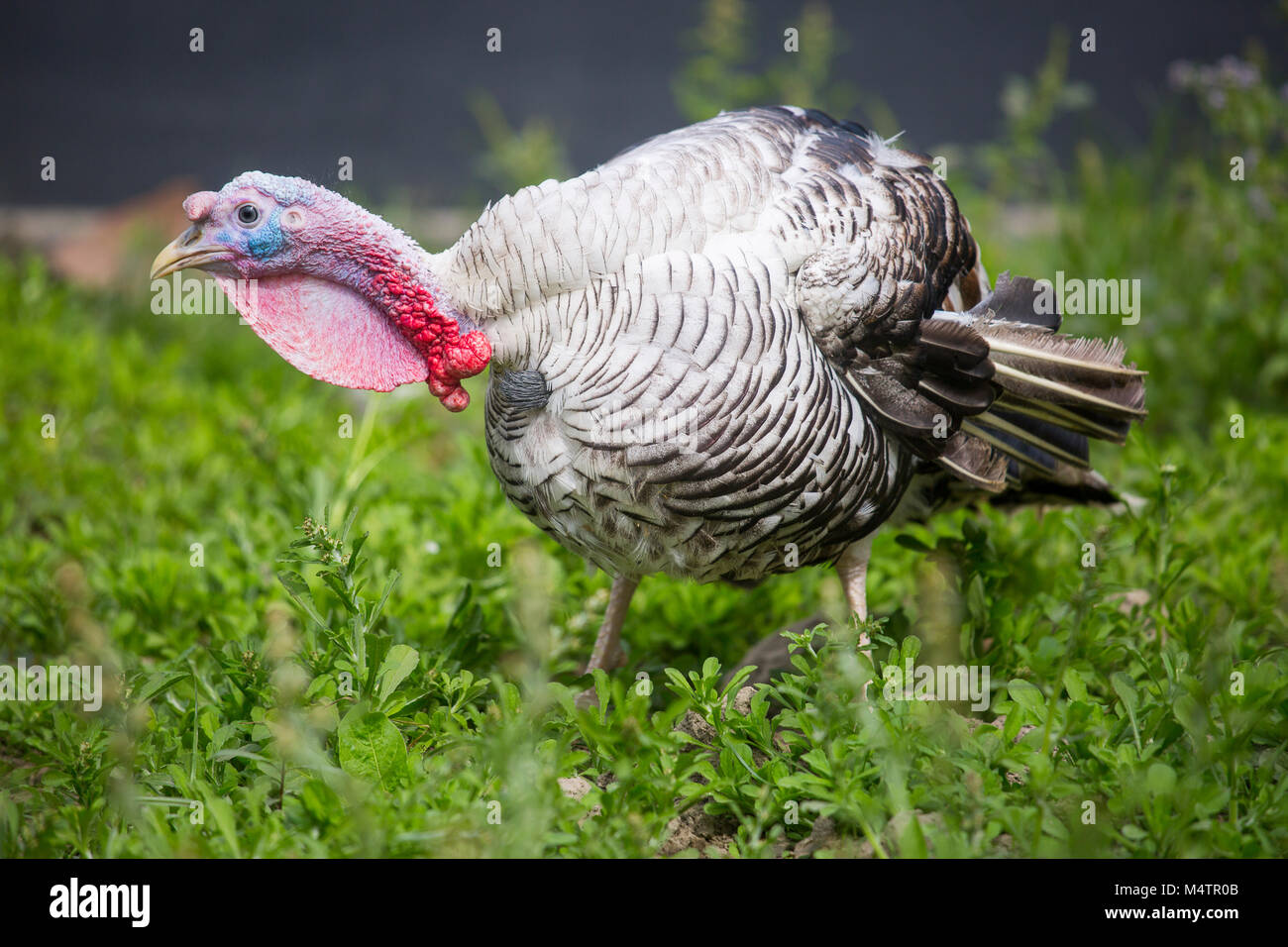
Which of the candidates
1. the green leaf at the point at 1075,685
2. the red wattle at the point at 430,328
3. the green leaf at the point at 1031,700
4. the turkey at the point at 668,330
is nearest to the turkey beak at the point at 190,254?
the turkey at the point at 668,330

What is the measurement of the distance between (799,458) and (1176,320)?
3.56m

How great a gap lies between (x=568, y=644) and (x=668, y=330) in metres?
1.36

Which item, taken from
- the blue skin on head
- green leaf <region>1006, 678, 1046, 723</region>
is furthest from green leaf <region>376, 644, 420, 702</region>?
green leaf <region>1006, 678, 1046, 723</region>

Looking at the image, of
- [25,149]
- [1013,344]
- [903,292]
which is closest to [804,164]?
[903,292]

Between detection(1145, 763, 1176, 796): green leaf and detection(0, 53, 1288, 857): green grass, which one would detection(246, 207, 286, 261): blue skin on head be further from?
detection(1145, 763, 1176, 796): green leaf

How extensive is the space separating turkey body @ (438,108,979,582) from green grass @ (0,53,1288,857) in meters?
0.29

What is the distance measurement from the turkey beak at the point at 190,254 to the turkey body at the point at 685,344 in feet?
1.59

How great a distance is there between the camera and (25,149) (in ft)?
26.6

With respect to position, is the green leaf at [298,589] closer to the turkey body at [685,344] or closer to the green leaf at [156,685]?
the green leaf at [156,685]

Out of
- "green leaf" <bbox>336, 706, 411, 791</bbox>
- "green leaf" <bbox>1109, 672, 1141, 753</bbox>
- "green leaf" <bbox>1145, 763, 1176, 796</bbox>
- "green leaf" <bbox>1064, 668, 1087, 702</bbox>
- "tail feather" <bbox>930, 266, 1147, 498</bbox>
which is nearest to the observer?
"green leaf" <bbox>1145, 763, 1176, 796</bbox>

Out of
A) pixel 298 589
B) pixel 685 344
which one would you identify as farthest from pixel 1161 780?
pixel 298 589

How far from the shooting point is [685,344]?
2.41m

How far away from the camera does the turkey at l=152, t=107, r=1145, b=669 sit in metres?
2.42

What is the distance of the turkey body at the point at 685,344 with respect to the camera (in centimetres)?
241
